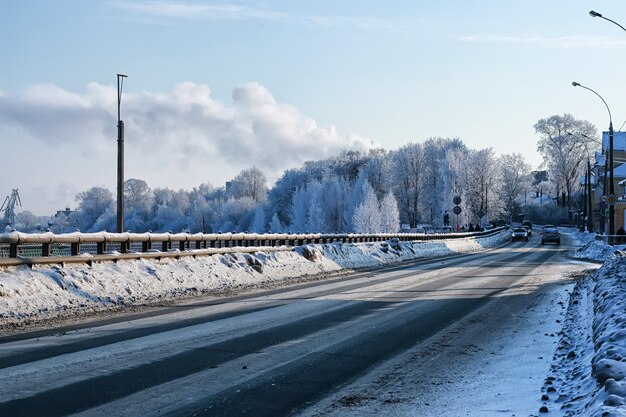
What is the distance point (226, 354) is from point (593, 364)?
4440mm

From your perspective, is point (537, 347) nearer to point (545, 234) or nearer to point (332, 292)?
point (332, 292)

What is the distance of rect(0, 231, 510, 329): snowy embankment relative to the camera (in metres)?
12.8

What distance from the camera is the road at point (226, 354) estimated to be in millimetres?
6582

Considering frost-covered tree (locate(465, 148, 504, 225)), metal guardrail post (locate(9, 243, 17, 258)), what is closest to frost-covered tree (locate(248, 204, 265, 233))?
frost-covered tree (locate(465, 148, 504, 225))

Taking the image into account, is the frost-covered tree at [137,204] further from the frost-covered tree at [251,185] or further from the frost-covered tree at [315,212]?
the frost-covered tree at [315,212]

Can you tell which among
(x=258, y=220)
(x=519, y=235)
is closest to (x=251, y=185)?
(x=258, y=220)

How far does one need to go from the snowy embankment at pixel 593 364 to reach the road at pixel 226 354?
142cm

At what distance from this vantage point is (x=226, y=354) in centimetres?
902

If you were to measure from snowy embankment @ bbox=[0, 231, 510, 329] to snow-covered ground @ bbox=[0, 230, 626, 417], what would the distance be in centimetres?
2

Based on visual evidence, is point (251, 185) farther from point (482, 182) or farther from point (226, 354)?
point (226, 354)

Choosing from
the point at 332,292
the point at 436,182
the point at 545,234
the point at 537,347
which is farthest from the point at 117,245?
the point at 436,182

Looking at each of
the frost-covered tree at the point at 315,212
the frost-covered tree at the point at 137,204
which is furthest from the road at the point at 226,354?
the frost-covered tree at the point at 137,204

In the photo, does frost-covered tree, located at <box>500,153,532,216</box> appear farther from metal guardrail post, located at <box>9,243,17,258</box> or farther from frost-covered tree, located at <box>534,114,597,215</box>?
metal guardrail post, located at <box>9,243,17,258</box>

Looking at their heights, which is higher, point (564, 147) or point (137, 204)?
point (564, 147)
